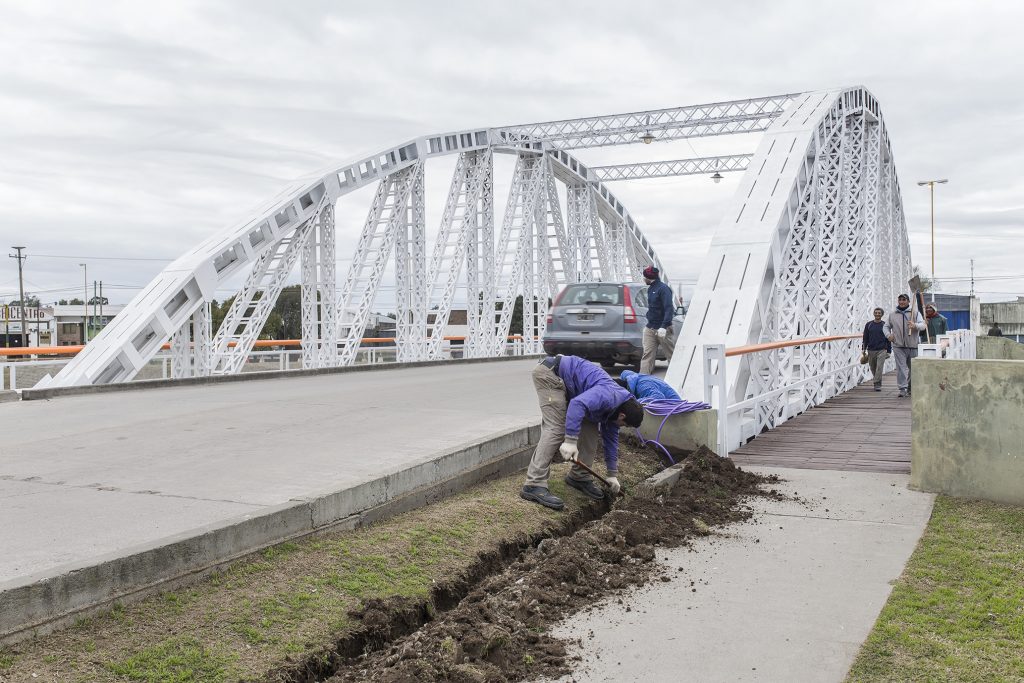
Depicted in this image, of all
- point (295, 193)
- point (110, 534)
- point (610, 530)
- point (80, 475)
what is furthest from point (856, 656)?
point (295, 193)

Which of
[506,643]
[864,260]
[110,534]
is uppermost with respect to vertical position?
[864,260]

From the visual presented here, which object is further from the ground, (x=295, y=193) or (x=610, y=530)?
(x=295, y=193)

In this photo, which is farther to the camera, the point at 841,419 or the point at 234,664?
the point at 841,419

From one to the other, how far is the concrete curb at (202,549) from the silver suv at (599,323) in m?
7.64

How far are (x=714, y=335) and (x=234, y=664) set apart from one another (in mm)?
7436

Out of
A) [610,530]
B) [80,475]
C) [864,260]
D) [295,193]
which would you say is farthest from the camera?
[864,260]

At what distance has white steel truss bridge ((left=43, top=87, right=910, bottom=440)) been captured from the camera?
11.1m

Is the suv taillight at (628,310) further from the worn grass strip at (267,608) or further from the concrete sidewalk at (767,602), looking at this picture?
the worn grass strip at (267,608)

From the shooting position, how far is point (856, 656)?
4.02 metres

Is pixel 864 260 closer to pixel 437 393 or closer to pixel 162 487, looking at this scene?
pixel 437 393

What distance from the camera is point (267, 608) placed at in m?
4.29

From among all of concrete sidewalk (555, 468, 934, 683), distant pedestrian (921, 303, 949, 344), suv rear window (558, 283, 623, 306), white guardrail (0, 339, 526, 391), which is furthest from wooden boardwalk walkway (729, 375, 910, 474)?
white guardrail (0, 339, 526, 391)

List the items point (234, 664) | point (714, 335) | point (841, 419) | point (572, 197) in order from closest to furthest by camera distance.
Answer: point (234, 664) → point (714, 335) → point (841, 419) → point (572, 197)

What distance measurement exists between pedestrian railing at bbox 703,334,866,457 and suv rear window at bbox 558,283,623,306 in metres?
3.32
